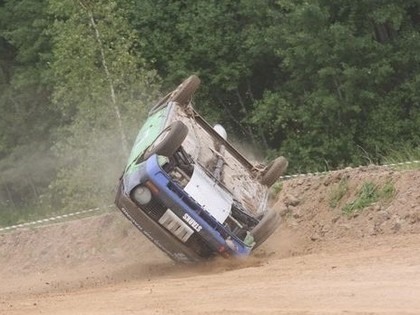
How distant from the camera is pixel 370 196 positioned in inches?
475

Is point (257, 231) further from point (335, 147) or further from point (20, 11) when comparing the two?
point (20, 11)

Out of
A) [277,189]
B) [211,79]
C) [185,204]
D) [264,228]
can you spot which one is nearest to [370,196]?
[264,228]

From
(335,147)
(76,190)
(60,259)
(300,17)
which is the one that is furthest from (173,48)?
(60,259)

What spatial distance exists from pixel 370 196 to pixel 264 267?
2.58 metres

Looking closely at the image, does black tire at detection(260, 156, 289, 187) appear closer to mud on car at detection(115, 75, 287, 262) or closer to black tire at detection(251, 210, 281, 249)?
mud on car at detection(115, 75, 287, 262)

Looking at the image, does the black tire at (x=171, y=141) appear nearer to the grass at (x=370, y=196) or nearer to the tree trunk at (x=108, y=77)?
the grass at (x=370, y=196)

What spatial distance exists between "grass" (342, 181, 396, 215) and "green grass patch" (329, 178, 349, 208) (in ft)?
1.09

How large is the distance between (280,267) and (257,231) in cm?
91

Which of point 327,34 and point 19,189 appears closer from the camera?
point 327,34

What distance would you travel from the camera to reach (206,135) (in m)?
12.9

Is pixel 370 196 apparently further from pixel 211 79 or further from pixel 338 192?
pixel 211 79

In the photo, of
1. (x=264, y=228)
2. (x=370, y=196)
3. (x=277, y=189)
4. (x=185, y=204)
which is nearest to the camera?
(x=185, y=204)

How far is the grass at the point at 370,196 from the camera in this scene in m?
11.8

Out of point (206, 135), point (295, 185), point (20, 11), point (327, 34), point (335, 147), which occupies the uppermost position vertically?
point (206, 135)
